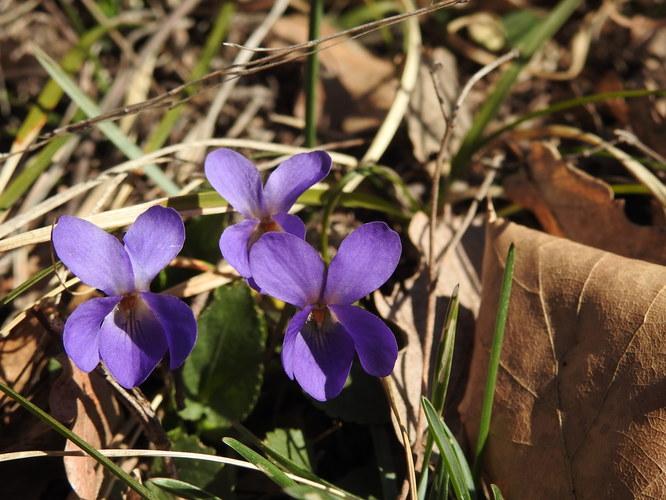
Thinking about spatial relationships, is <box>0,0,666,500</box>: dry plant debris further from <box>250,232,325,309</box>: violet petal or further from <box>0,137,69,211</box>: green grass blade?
<box>250,232,325,309</box>: violet petal

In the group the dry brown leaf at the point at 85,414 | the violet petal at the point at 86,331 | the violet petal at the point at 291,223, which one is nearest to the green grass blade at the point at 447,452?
the violet petal at the point at 291,223

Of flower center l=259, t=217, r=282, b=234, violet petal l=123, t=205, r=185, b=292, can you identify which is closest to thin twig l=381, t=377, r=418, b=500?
flower center l=259, t=217, r=282, b=234

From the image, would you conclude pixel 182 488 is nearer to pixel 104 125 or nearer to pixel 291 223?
pixel 291 223

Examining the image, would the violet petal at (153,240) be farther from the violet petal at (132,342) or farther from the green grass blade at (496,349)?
the green grass blade at (496,349)

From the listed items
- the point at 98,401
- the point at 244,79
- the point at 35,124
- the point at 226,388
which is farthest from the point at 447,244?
the point at 35,124

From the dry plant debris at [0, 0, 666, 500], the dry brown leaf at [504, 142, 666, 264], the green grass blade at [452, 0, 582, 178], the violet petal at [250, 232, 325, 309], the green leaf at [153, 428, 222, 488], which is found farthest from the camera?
the green grass blade at [452, 0, 582, 178]

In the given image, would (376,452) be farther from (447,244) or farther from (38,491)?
(38,491)

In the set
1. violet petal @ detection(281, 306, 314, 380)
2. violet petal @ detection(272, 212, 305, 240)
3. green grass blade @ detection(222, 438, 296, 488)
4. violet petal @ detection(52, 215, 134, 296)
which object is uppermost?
violet petal @ detection(52, 215, 134, 296)
